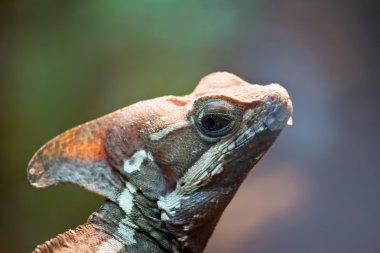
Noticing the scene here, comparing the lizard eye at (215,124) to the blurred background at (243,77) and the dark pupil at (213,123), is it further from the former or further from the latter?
the blurred background at (243,77)

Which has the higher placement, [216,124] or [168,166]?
[216,124]

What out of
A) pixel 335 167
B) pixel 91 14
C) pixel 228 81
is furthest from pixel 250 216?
pixel 91 14

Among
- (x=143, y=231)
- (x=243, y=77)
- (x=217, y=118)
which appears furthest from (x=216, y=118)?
(x=243, y=77)

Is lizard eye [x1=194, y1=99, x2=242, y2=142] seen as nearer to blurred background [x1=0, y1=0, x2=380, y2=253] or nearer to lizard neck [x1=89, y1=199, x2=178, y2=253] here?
lizard neck [x1=89, y1=199, x2=178, y2=253]

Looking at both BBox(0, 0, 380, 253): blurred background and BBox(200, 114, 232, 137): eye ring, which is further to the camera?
BBox(0, 0, 380, 253): blurred background

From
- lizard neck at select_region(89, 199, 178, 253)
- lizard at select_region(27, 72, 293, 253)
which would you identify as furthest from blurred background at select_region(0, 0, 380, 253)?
lizard neck at select_region(89, 199, 178, 253)

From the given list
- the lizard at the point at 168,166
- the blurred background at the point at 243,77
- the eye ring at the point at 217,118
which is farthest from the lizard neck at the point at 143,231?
the blurred background at the point at 243,77

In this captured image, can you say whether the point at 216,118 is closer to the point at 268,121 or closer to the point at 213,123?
the point at 213,123
